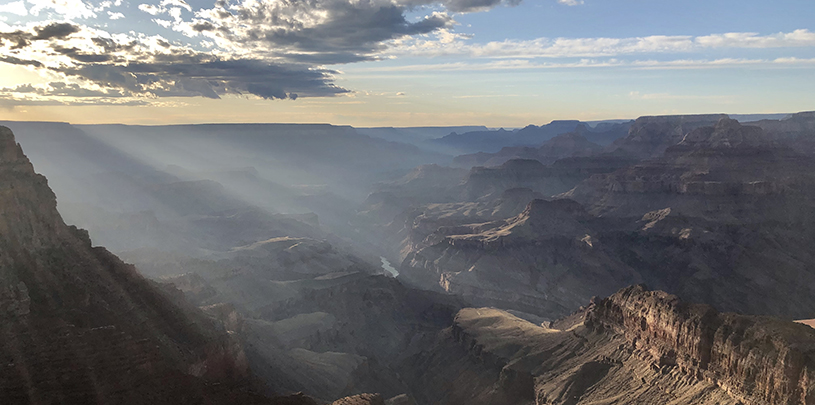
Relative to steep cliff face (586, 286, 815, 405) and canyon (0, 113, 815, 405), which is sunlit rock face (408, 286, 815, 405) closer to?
steep cliff face (586, 286, 815, 405)

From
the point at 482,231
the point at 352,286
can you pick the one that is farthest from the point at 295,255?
the point at 482,231

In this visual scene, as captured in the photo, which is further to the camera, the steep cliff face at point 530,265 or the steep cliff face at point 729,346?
the steep cliff face at point 530,265

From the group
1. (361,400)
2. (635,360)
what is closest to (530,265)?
(635,360)

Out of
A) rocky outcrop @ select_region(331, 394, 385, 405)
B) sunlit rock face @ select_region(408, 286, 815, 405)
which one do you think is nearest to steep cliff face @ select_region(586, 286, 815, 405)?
sunlit rock face @ select_region(408, 286, 815, 405)

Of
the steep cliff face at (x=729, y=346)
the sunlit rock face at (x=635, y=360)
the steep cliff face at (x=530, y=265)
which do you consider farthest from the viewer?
the steep cliff face at (x=530, y=265)

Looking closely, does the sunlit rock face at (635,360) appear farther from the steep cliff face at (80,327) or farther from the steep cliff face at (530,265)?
the steep cliff face at (530,265)

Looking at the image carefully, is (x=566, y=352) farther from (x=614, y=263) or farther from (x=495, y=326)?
(x=614, y=263)

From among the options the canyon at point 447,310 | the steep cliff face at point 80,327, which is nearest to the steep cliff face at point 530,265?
the canyon at point 447,310

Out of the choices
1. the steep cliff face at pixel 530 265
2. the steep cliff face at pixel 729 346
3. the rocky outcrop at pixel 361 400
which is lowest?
the steep cliff face at pixel 530 265
